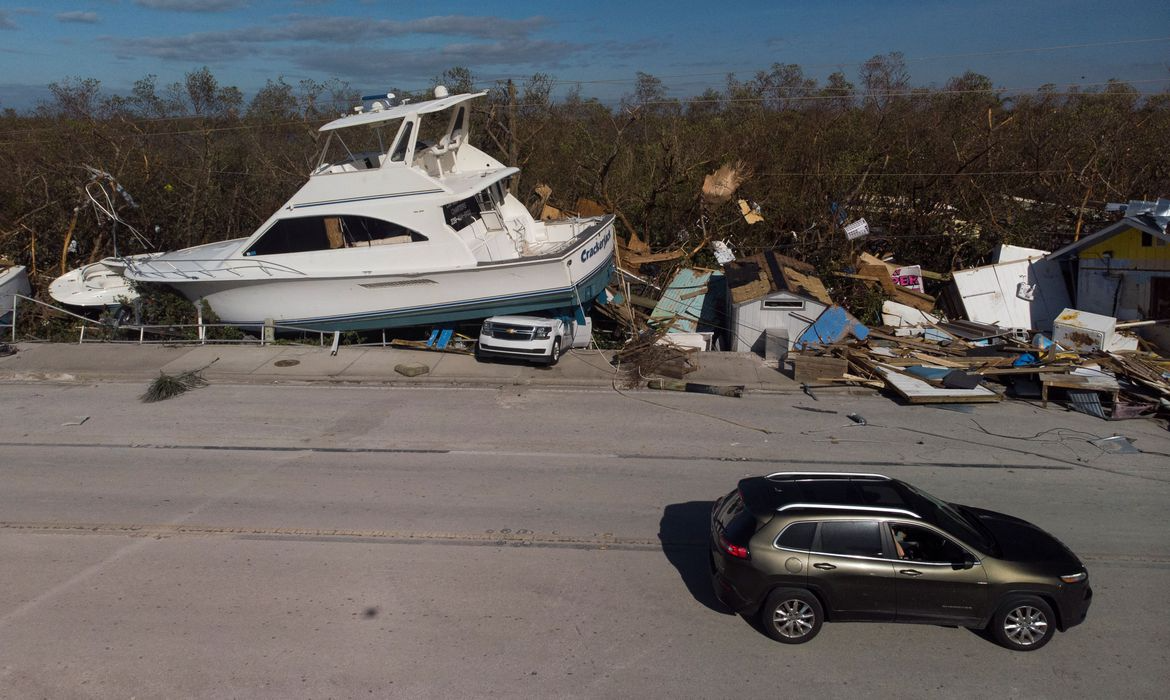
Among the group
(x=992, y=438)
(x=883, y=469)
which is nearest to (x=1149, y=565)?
(x=883, y=469)

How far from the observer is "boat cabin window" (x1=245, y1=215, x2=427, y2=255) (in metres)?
15.3

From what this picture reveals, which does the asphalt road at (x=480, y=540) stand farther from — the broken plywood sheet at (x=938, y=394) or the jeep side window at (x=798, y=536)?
the jeep side window at (x=798, y=536)

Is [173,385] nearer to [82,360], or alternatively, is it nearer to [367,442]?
[82,360]

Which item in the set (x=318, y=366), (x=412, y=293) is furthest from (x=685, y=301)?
(x=318, y=366)

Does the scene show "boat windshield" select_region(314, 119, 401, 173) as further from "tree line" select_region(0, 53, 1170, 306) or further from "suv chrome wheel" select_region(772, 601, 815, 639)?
"suv chrome wheel" select_region(772, 601, 815, 639)

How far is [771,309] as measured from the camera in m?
16.2

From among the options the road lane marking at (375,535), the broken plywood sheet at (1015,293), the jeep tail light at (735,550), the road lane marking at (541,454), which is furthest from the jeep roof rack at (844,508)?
the broken plywood sheet at (1015,293)

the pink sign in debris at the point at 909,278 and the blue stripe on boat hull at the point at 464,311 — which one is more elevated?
the pink sign in debris at the point at 909,278

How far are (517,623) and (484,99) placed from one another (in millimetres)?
20341

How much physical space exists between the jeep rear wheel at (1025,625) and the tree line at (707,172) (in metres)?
14.1

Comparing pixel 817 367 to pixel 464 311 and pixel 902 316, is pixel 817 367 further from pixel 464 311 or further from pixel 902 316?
pixel 464 311

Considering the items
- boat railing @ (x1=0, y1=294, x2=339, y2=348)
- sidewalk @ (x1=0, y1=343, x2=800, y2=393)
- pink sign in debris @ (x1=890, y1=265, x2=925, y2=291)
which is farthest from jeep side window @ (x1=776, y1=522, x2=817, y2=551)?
pink sign in debris @ (x1=890, y1=265, x2=925, y2=291)

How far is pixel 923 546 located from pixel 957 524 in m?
0.45

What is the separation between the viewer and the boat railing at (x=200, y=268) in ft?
51.8
